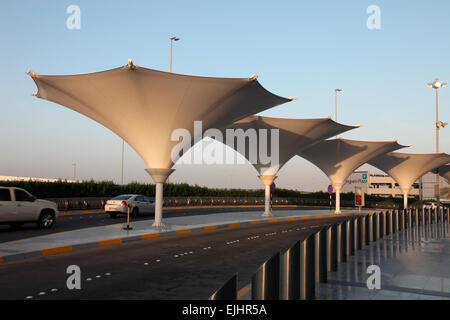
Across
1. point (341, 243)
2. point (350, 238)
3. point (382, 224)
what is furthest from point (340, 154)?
point (341, 243)

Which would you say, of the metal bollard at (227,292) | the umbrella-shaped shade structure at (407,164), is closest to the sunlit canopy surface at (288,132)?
the umbrella-shaped shade structure at (407,164)

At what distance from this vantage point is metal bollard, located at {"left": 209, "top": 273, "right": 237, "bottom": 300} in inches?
153

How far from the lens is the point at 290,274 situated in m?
6.53

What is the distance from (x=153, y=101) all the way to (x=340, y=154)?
2668cm

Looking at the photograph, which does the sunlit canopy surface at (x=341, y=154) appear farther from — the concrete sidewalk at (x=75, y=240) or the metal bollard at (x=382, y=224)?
the concrete sidewalk at (x=75, y=240)

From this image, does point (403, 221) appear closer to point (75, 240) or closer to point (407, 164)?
point (75, 240)

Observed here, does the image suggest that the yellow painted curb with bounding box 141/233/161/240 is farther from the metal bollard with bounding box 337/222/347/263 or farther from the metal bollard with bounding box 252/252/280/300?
the metal bollard with bounding box 252/252/280/300

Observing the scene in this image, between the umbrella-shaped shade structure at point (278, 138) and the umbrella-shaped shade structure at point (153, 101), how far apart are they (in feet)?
30.7

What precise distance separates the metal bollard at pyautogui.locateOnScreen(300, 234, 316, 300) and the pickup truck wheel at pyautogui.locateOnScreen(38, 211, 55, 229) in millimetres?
14535

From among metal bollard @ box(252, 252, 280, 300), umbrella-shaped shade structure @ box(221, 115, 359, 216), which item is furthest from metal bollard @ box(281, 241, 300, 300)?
umbrella-shaped shade structure @ box(221, 115, 359, 216)

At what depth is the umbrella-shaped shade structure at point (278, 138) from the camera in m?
30.6
